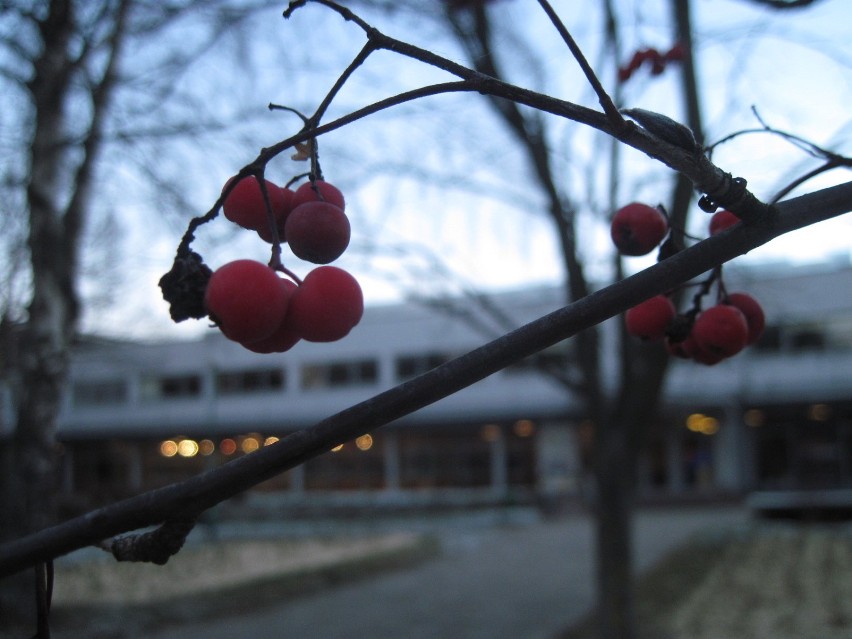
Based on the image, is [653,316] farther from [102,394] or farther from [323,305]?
[102,394]

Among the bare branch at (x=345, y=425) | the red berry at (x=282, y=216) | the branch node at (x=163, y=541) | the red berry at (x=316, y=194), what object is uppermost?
the red berry at (x=316, y=194)

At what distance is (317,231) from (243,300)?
0.18 meters

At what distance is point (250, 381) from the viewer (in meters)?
32.7

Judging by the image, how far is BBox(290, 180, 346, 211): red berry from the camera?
3.95 feet

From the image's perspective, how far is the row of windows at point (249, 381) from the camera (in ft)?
98.6

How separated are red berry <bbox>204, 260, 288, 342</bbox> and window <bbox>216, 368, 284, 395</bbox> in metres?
31.6

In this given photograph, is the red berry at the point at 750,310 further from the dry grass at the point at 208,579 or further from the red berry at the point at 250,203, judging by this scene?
the dry grass at the point at 208,579

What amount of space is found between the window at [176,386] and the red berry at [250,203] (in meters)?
33.5

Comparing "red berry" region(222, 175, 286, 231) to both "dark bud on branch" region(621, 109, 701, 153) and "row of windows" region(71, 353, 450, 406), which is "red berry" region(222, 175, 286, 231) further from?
"row of windows" region(71, 353, 450, 406)

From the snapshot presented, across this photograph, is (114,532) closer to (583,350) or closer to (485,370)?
(485,370)

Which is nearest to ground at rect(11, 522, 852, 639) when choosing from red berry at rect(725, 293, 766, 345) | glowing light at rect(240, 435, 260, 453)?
red berry at rect(725, 293, 766, 345)

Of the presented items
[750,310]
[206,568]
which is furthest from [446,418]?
[750,310]

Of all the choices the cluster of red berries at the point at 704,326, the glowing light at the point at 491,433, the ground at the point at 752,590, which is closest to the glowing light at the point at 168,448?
the glowing light at the point at 491,433

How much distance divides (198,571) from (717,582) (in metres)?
8.02
